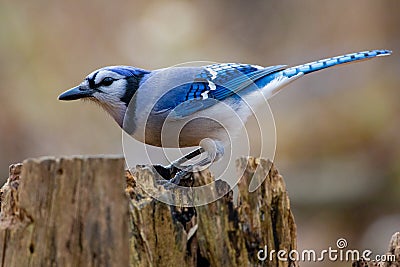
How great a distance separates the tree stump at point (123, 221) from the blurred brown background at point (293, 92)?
3.63 meters

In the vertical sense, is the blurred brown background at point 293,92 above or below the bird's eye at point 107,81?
above

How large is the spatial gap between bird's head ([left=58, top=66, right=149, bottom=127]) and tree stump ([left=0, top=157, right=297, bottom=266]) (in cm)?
76

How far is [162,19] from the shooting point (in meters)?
6.53

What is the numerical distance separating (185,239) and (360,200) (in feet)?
13.8

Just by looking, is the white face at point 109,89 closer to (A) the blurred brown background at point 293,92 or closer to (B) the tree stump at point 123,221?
(B) the tree stump at point 123,221

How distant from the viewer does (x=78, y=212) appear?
1543mm

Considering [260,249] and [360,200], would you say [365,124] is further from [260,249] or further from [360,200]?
[260,249]

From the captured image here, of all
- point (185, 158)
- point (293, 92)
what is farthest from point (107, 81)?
point (293, 92)

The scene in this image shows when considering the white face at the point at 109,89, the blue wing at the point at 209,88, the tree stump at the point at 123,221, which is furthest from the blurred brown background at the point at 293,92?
the tree stump at the point at 123,221

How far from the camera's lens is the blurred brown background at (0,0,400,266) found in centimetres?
584

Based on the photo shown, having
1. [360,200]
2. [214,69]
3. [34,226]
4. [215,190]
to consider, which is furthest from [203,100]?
[360,200]

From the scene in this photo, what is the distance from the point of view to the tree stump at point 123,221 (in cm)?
154

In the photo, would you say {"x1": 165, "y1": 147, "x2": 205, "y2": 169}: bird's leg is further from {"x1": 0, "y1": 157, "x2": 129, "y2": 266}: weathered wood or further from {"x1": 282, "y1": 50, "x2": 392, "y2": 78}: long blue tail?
{"x1": 0, "y1": 157, "x2": 129, "y2": 266}: weathered wood

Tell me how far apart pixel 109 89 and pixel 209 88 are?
0.47 m
